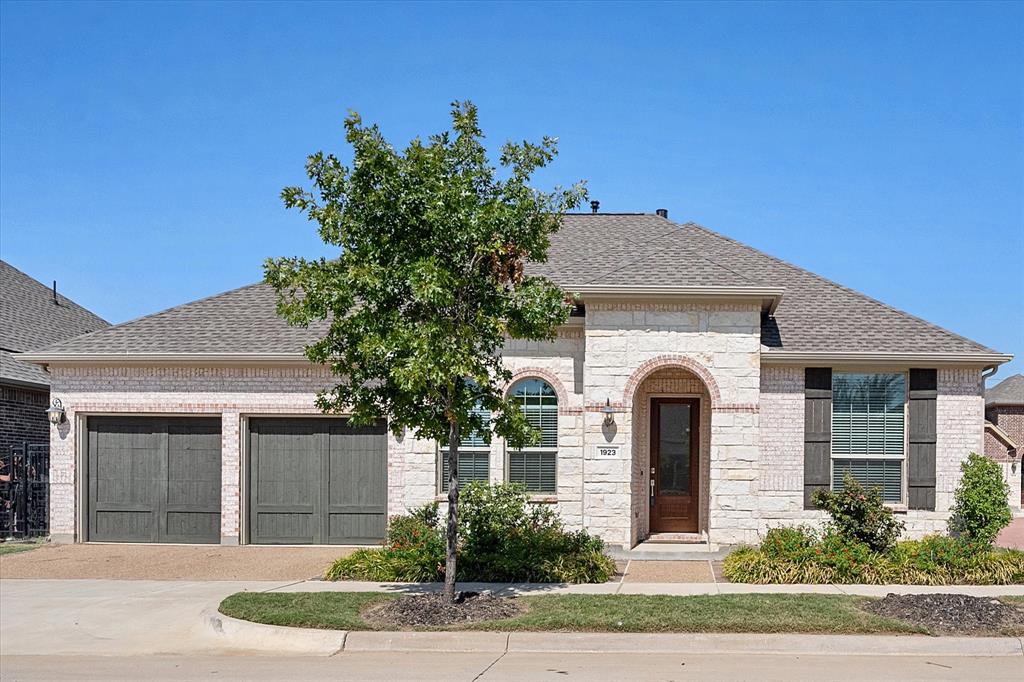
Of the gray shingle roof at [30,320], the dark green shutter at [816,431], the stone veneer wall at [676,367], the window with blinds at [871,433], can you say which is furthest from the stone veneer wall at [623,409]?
the gray shingle roof at [30,320]

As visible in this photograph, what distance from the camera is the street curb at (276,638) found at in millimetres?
9773

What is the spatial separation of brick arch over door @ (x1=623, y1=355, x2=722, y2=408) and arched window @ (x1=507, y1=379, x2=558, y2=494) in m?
1.56

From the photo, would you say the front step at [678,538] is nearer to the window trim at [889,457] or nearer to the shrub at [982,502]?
the window trim at [889,457]

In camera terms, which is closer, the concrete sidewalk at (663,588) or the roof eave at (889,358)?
the concrete sidewalk at (663,588)

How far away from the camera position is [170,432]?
17797 mm

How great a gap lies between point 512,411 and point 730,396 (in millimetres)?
5210

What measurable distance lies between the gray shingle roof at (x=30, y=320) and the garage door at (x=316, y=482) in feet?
19.6

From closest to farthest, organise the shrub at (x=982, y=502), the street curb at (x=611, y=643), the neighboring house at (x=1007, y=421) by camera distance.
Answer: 1. the street curb at (x=611, y=643)
2. the shrub at (x=982, y=502)
3. the neighboring house at (x=1007, y=421)

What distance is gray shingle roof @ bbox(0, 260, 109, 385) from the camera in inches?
814

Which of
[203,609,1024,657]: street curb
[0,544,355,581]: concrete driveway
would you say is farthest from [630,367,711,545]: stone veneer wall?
[203,609,1024,657]: street curb

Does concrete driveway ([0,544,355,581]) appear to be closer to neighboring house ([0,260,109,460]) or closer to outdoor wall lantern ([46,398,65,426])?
outdoor wall lantern ([46,398,65,426])

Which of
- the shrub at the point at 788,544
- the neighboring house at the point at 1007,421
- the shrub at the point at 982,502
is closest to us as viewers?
the shrub at the point at 788,544

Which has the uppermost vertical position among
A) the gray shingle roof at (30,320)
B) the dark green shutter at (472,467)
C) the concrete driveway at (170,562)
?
the gray shingle roof at (30,320)

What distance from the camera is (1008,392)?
117 feet
